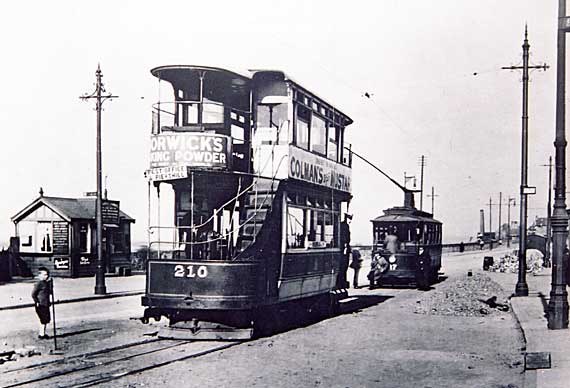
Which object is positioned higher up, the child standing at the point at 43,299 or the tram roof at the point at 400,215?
the tram roof at the point at 400,215

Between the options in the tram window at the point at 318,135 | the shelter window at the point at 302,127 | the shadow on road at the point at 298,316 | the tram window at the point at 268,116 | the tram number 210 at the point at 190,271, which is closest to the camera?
the tram number 210 at the point at 190,271

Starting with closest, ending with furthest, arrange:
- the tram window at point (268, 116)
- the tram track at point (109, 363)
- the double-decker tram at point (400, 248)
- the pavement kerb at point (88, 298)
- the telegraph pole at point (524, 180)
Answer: the tram track at point (109, 363) < the tram window at point (268, 116) < the pavement kerb at point (88, 298) < the telegraph pole at point (524, 180) < the double-decker tram at point (400, 248)

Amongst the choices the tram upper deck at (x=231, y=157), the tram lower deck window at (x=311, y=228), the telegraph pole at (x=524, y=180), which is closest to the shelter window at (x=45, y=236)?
the tram lower deck window at (x=311, y=228)

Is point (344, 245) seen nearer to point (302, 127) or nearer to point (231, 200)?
point (302, 127)

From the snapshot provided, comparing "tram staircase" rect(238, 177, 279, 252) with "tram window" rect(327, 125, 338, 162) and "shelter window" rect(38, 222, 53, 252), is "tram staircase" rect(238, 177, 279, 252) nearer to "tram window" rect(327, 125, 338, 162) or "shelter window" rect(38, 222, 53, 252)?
"tram window" rect(327, 125, 338, 162)

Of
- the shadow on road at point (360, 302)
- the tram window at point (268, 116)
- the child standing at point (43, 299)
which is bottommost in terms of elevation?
the shadow on road at point (360, 302)

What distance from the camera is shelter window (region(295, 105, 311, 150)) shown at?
1453 cm

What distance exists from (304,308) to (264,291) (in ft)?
9.81

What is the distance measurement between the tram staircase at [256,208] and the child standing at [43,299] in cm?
333

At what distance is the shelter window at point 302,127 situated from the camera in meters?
14.5

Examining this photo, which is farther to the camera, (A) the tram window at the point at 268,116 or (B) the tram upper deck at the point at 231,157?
(A) the tram window at the point at 268,116

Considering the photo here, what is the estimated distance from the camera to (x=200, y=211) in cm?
1394

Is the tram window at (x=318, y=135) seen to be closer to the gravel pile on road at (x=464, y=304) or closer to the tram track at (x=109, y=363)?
the gravel pile on road at (x=464, y=304)

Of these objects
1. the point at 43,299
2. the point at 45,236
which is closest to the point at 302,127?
the point at 43,299
